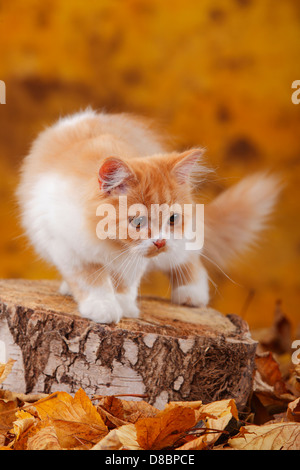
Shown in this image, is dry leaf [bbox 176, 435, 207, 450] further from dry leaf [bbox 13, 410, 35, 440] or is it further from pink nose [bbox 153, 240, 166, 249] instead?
pink nose [bbox 153, 240, 166, 249]

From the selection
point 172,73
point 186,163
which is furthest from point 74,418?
point 172,73

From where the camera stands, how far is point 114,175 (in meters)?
1.17

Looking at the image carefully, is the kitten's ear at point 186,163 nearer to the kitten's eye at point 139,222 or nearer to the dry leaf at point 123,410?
the kitten's eye at point 139,222

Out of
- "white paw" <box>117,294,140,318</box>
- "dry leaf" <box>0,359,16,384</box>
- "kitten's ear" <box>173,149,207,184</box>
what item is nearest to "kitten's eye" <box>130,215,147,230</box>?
"kitten's ear" <box>173,149,207,184</box>

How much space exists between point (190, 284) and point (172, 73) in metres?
0.94

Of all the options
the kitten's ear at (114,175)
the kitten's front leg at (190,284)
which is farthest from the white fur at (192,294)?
the kitten's ear at (114,175)

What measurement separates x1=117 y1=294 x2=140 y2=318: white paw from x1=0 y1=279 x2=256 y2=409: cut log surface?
2.8 inches

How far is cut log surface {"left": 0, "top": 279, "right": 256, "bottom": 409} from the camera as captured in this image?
47.4 inches

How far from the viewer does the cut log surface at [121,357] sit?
1204 mm

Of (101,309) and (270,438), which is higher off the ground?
(101,309)

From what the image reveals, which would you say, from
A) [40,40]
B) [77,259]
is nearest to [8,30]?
[40,40]

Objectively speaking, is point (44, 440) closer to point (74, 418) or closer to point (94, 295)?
point (74, 418)

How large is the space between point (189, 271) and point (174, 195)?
1.45 feet

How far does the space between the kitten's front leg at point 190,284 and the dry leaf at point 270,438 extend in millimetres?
593
